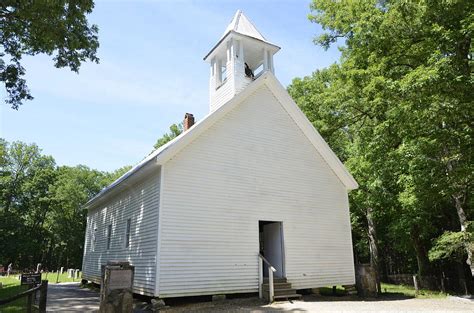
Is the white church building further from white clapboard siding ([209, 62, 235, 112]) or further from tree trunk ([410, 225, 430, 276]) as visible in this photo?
tree trunk ([410, 225, 430, 276])

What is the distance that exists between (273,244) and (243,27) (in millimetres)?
10263

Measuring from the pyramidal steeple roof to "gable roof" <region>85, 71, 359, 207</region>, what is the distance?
11.5 ft

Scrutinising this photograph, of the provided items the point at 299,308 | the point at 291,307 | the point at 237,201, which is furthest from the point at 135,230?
the point at 299,308

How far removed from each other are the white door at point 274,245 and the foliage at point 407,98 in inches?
226

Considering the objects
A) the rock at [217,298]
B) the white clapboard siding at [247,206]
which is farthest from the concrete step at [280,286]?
the rock at [217,298]

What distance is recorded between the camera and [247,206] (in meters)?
13.3

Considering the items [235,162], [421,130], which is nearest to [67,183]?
[235,162]

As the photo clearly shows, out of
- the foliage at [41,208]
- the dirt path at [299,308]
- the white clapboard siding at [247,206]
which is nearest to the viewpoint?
the dirt path at [299,308]

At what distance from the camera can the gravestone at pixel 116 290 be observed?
8117mm

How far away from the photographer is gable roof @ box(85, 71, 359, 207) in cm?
1209

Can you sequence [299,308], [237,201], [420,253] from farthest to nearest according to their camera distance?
[420,253]
[237,201]
[299,308]

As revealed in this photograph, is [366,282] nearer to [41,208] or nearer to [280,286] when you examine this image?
[280,286]

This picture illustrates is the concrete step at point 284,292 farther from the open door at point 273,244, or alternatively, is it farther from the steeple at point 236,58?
the steeple at point 236,58

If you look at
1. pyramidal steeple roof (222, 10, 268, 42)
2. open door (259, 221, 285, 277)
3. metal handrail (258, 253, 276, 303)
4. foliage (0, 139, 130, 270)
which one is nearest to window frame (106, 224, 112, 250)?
open door (259, 221, 285, 277)
